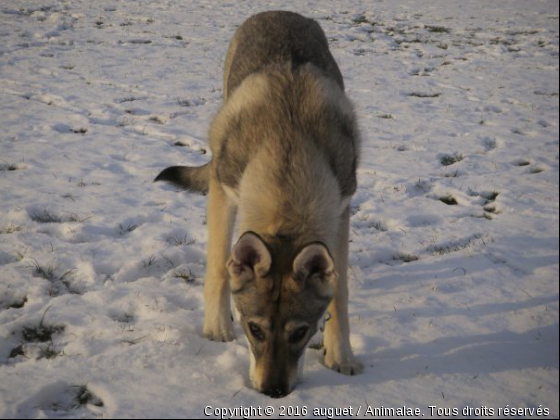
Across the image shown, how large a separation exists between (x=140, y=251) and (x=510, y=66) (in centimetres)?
724

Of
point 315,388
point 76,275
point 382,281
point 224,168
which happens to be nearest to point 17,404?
point 76,275

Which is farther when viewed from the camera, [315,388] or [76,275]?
[76,275]

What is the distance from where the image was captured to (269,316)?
7.68 ft

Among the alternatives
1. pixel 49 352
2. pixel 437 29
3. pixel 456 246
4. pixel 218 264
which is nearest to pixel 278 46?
pixel 218 264

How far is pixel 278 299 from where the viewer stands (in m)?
2.35

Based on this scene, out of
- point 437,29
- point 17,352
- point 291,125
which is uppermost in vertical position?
point 437,29

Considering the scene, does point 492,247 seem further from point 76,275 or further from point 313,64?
point 76,275

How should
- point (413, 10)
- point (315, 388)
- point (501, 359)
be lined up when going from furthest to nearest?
point (413, 10)
point (501, 359)
point (315, 388)

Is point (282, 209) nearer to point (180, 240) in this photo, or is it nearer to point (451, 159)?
point (180, 240)

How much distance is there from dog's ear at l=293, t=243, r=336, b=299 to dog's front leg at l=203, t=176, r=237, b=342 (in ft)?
3.28

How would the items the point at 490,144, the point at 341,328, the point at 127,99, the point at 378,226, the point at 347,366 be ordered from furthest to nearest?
1. the point at 127,99
2. the point at 490,144
3. the point at 378,226
4. the point at 341,328
5. the point at 347,366

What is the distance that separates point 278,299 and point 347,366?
2.86 feet

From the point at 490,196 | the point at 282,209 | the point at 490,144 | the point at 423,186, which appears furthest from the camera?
the point at 490,144

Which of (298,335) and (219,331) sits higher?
(298,335)
